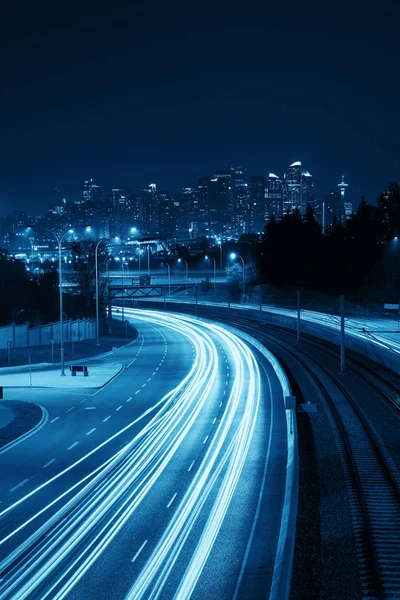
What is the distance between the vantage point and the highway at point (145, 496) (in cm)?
1272

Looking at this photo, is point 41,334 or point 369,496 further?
point 41,334

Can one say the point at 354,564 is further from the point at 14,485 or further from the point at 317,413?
the point at 317,413

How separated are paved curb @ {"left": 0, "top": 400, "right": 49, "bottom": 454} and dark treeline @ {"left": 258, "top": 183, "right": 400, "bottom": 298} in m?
69.1

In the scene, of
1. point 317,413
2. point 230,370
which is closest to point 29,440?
point 317,413

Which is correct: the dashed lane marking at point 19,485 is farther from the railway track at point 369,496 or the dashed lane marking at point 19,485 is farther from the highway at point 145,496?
the railway track at point 369,496

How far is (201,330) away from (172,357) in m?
20.9

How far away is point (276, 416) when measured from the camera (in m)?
28.1

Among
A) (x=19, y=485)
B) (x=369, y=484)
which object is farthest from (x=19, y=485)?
(x=369, y=484)

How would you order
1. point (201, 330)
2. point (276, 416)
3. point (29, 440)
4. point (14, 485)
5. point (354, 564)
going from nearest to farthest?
1. point (354, 564)
2. point (14, 485)
3. point (29, 440)
4. point (276, 416)
5. point (201, 330)

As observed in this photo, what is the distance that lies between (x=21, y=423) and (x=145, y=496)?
10.7 meters

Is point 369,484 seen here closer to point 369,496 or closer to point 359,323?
point 369,496

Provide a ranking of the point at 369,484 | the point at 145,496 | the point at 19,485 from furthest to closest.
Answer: the point at 369,484, the point at 19,485, the point at 145,496

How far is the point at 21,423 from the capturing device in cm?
2675

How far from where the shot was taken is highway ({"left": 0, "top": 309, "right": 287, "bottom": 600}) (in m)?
12.7
